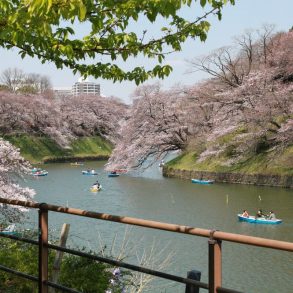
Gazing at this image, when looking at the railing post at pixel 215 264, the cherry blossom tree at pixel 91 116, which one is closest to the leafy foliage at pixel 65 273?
the railing post at pixel 215 264

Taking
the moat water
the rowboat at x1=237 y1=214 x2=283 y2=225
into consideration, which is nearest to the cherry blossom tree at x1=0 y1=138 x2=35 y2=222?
the moat water

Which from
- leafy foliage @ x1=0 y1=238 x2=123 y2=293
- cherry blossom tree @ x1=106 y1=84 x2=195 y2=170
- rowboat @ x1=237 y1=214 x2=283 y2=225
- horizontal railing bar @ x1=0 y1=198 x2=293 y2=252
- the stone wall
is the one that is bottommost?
rowboat @ x1=237 y1=214 x2=283 y2=225

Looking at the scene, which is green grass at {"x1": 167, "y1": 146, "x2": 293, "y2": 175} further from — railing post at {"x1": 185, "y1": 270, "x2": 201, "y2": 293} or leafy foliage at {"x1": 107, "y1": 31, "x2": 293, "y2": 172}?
railing post at {"x1": 185, "y1": 270, "x2": 201, "y2": 293}

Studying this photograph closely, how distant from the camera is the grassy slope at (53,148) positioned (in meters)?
52.0

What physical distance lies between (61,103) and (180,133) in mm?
28126

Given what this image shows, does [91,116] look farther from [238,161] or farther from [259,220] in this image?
[259,220]

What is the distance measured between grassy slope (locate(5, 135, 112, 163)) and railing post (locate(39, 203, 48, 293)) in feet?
159

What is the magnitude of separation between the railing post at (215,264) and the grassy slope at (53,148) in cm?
4962

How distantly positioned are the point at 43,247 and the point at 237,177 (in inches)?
1173

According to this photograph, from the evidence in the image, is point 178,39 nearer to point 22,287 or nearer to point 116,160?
point 22,287

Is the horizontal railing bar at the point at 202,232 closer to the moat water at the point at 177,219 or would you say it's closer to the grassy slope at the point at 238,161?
the moat water at the point at 177,219

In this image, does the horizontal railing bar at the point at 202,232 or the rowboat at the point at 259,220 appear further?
the rowboat at the point at 259,220

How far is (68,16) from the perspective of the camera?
9.62 feet

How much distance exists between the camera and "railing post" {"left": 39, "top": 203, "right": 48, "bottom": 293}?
3.19m
